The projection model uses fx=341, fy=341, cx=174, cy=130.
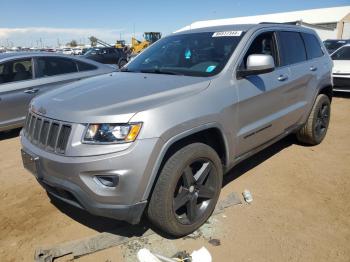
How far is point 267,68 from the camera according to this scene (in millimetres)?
3312

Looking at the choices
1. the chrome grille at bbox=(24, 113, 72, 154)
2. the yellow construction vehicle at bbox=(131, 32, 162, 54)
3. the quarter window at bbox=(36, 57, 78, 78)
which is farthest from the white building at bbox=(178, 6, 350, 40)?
the chrome grille at bbox=(24, 113, 72, 154)

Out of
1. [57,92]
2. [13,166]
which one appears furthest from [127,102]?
[13,166]

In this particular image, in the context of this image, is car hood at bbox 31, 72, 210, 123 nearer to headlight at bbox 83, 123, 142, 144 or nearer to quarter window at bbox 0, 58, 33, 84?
headlight at bbox 83, 123, 142, 144

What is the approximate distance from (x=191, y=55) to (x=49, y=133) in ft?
5.79

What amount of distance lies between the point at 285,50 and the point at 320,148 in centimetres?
188

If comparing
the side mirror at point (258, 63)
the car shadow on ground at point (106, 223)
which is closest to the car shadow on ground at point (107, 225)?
the car shadow on ground at point (106, 223)

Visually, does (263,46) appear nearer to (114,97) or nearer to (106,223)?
(114,97)

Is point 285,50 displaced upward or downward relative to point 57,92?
upward

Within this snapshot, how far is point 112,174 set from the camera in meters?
2.46

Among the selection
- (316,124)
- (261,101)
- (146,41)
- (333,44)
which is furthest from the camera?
(146,41)

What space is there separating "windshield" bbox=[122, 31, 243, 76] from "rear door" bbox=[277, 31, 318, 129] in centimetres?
95

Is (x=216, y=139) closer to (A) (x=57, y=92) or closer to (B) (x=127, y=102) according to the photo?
(B) (x=127, y=102)

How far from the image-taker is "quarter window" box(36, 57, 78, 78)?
6.52 meters

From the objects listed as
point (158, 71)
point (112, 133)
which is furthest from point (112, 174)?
point (158, 71)
